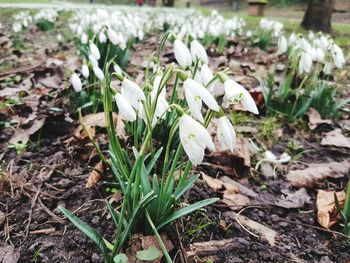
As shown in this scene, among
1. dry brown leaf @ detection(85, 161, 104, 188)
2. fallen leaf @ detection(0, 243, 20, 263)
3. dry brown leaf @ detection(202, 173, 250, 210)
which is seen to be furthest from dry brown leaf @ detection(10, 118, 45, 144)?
dry brown leaf @ detection(202, 173, 250, 210)

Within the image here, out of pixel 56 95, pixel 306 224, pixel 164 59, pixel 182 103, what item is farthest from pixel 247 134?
pixel 164 59

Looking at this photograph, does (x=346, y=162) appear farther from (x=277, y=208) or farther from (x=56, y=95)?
(x=56, y=95)

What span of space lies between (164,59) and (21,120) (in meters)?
1.94

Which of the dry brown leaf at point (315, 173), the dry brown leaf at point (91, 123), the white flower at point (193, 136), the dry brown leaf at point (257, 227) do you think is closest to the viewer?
the white flower at point (193, 136)

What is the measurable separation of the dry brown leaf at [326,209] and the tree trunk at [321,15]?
7.81m

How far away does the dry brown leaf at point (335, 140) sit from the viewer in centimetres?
240

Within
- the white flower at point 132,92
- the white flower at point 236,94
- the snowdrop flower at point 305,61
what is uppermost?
the white flower at point 236,94

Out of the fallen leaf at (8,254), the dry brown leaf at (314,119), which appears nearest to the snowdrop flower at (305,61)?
the dry brown leaf at (314,119)

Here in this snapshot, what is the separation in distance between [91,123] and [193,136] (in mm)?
1349

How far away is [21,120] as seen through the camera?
2.50 m

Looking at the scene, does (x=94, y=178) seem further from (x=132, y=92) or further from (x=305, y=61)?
(x=305, y=61)

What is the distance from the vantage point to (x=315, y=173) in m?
2.05

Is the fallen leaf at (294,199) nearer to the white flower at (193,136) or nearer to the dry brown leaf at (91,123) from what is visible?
the white flower at (193,136)

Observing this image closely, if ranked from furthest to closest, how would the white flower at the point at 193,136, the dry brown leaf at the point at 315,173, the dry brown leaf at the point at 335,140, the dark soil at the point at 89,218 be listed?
the dry brown leaf at the point at 335,140
the dry brown leaf at the point at 315,173
the dark soil at the point at 89,218
the white flower at the point at 193,136
